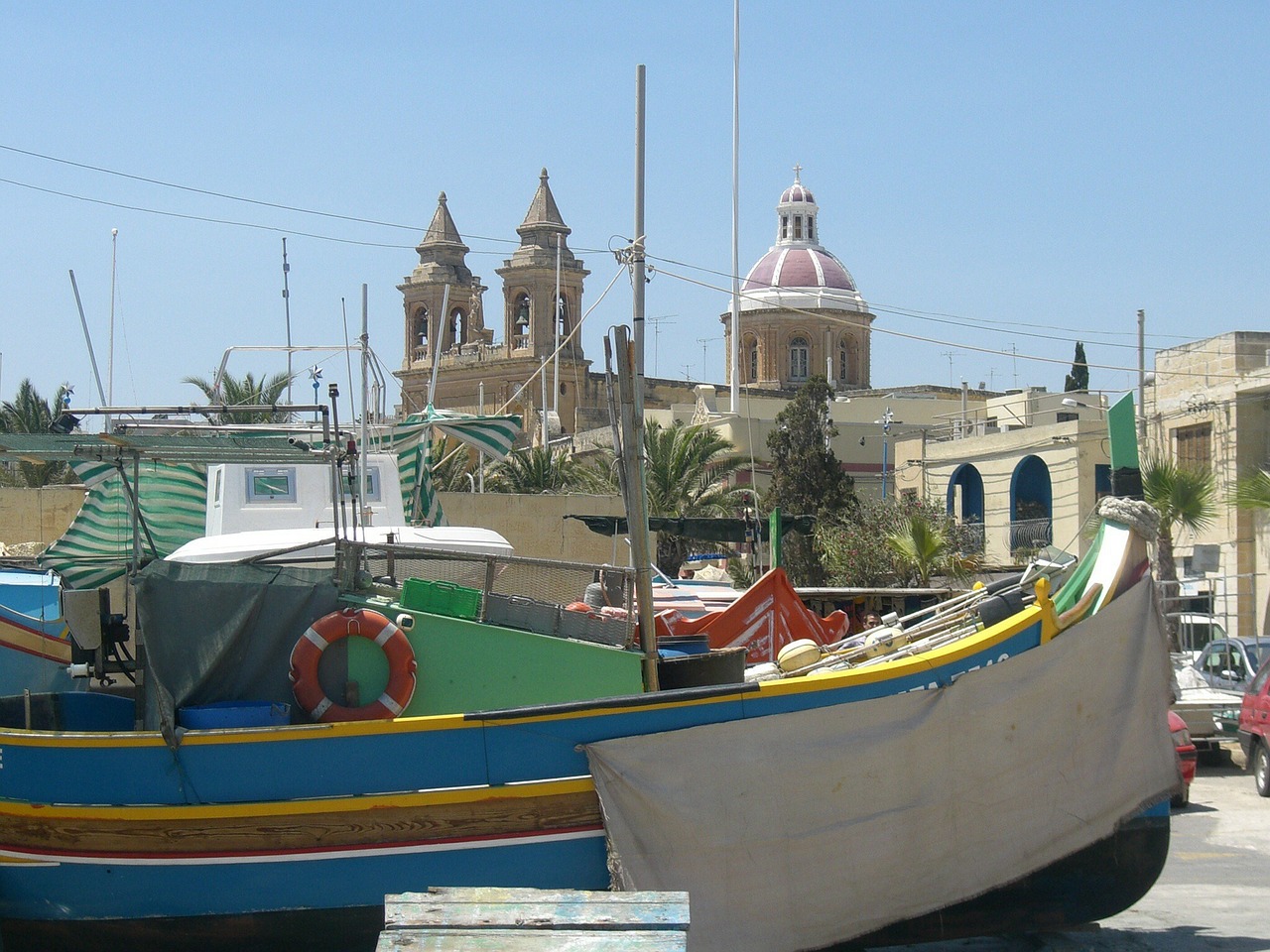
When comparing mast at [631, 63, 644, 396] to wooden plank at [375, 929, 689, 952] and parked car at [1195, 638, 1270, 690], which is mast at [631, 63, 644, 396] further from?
wooden plank at [375, 929, 689, 952]

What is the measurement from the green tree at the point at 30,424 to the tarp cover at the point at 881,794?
23270mm

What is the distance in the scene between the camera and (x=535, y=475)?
114 feet

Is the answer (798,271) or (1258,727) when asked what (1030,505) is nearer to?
(1258,727)

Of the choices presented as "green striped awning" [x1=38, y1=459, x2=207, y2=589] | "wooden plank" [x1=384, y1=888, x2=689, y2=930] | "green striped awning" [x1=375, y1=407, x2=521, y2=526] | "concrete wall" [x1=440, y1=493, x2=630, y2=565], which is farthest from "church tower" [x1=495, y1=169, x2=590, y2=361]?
"wooden plank" [x1=384, y1=888, x2=689, y2=930]

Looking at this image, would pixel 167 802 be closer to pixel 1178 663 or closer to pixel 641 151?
pixel 641 151

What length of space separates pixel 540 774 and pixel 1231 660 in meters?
11.8

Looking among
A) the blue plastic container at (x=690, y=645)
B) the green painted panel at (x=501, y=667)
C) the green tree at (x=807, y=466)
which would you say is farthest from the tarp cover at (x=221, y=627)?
the green tree at (x=807, y=466)

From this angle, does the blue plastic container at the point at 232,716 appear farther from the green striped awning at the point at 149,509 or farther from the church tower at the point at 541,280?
the church tower at the point at 541,280

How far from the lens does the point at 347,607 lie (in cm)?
788

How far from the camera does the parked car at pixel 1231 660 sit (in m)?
16.2

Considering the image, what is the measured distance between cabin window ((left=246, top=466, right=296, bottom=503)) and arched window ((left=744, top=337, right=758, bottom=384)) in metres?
60.6

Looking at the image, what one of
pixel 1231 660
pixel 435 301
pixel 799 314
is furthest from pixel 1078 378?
pixel 1231 660

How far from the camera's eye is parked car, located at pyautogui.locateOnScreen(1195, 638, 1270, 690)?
53.3 feet

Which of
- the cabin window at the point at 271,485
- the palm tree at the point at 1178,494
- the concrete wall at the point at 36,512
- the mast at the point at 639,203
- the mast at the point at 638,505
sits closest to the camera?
the mast at the point at 638,505
